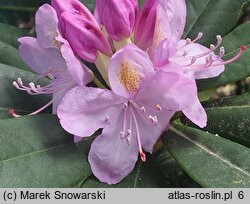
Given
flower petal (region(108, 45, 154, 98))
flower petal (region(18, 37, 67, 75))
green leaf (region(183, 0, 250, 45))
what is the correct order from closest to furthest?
flower petal (region(108, 45, 154, 98))
flower petal (region(18, 37, 67, 75))
green leaf (region(183, 0, 250, 45))

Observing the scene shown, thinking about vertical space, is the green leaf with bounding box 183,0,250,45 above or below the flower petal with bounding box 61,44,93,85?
below

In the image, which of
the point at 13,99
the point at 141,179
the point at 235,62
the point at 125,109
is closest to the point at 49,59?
the point at 13,99

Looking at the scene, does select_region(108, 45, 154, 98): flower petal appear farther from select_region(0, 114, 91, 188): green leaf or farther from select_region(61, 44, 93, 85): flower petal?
select_region(0, 114, 91, 188): green leaf

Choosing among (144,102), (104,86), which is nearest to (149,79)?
(144,102)

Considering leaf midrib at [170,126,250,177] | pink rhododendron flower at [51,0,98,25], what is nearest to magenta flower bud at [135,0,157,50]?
pink rhododendron flower at [51,0,98,25]

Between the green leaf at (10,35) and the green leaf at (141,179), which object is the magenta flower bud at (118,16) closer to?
the green leaf at (141,179)

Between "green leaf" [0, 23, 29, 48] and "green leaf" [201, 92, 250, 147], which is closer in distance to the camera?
"green leaf" [201, 92, 250, 147]
